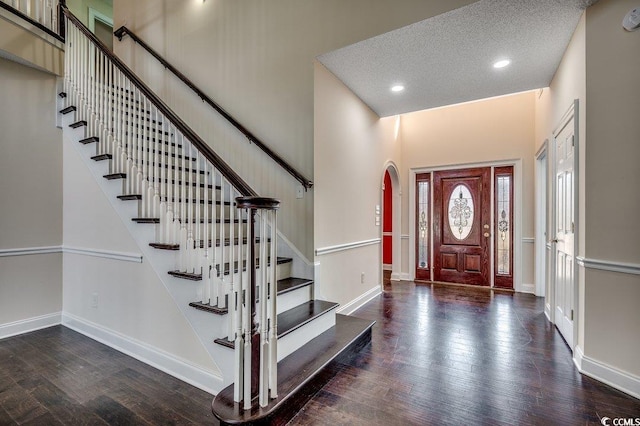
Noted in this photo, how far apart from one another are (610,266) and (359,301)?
103 inches

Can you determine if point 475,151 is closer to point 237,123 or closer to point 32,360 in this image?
point 237,123

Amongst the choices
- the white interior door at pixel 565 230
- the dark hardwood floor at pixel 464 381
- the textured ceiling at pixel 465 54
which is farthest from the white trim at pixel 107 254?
the white interior door at pixel 565 230

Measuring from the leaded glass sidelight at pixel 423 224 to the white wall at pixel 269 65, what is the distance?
3306mm

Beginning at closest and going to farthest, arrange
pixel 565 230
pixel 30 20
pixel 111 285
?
1. pixel 111 285
2. pixel 565 230
3. pixel 30 20

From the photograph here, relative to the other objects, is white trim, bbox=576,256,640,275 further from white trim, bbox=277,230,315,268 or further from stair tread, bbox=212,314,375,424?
white trim, bbox=277,230,315,268

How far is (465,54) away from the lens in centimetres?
306

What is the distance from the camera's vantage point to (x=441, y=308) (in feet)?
13.4

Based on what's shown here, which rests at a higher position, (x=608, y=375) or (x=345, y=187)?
(x=345, y=187)

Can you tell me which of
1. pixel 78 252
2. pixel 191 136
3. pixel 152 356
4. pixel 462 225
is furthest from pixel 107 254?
pixel 462 225

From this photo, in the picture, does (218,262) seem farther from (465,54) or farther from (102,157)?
(465,54)

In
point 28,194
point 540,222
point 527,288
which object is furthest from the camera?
point 527,288

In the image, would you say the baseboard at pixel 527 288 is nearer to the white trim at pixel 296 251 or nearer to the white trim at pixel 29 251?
the white trim at pixel 296 251

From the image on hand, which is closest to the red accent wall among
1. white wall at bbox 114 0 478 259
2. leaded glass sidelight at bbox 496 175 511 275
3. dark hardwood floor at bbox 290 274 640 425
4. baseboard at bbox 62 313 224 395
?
leaded glass sidelight at bbox 496 175 511 275

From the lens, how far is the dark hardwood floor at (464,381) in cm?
191
